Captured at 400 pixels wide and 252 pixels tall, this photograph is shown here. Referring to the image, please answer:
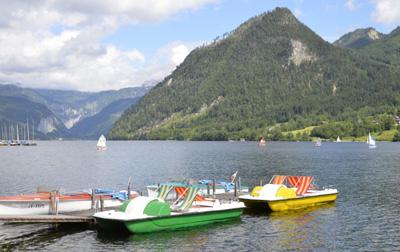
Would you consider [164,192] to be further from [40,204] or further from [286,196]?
[286,196]

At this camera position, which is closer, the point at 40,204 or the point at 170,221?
the point at 170,221

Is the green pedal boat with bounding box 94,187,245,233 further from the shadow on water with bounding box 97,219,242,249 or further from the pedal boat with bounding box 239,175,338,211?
the pedal boat with bounding box 239,175,338,211

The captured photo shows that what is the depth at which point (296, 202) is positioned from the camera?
6216cm

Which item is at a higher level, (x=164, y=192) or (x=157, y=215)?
(x=164, y=192)

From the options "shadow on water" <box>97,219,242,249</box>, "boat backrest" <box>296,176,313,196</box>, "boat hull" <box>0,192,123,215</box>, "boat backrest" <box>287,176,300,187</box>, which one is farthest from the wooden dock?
"boat backrest" <box>287,176,300,187</box>

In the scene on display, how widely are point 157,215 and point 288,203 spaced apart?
2015 centimetres

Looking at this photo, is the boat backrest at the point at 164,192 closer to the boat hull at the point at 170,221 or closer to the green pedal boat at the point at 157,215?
the green pedal boat at the point at 157,215

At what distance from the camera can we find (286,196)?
60.9 m

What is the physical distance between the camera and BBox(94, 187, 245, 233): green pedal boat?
46.0 m


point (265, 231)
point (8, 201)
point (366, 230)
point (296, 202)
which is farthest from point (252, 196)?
point (8, 201)

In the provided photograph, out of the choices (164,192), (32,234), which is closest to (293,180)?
(164,192)

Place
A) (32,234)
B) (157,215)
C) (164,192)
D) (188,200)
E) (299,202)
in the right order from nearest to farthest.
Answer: (157,215)
(32,234)
(188,200)
(164,192)
(299,202)

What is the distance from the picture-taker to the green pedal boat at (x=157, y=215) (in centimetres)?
4597

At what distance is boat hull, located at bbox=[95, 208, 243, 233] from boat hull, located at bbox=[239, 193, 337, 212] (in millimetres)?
5202
